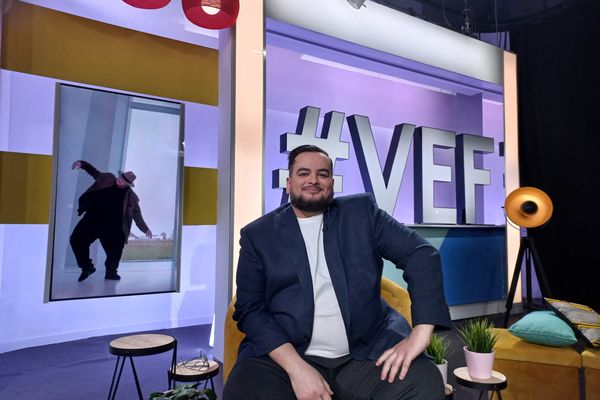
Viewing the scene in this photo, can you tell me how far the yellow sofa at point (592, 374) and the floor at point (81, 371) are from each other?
0.69m

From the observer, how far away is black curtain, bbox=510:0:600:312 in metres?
4.87

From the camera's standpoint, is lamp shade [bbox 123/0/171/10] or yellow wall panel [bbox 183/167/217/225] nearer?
lamp shade [bbox 123/0/171/10]

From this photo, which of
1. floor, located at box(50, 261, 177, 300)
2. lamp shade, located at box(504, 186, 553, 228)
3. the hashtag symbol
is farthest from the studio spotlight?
floor, located at box(50, 261, 177, 300)

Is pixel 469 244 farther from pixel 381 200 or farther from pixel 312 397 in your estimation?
pixel 312 397

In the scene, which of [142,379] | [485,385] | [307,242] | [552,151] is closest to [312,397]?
[307,242]

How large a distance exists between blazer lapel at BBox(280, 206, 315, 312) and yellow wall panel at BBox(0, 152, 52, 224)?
262 centimetres

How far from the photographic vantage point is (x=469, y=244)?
466 cm

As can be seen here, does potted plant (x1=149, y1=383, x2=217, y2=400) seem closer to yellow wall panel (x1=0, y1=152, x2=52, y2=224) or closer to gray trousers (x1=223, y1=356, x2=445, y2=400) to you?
gray trousers (x1=223, y1=356, x2=445, y2=400)

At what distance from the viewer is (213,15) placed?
2.91m

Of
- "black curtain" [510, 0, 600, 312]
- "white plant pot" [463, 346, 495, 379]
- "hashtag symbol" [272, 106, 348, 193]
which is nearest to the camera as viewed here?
"white plant pot" [463, 346, 495, 379]

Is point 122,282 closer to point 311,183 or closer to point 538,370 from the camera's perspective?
point 311,183

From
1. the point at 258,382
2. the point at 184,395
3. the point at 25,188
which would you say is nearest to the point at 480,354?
the point at 258,382

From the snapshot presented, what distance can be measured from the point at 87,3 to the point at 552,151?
524 centimetres

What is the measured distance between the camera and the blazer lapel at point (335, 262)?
1.58 m
